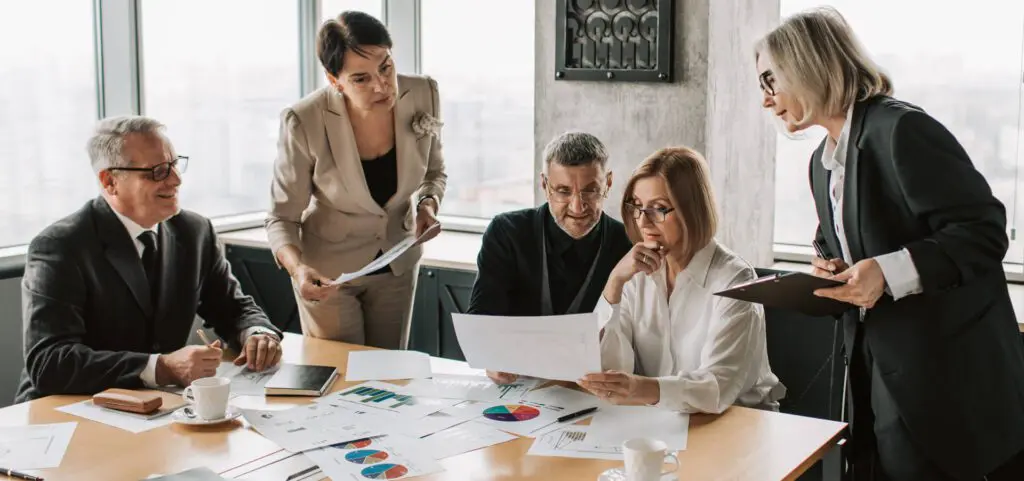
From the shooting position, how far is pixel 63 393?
2416mm

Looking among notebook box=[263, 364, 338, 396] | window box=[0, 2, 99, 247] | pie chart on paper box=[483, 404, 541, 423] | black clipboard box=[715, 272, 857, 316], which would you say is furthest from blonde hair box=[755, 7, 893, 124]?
window box=[0, 2, 99, 247]

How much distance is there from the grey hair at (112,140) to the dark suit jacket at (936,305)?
1.75 metres

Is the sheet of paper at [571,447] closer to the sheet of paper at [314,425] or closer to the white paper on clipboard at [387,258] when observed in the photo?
the sheet of paper at [314,425]

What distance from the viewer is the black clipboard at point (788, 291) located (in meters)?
2.05

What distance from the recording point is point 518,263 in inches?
113

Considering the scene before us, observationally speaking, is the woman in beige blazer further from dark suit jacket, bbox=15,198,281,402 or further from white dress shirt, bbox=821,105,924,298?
white dress shirt, bbox=821,105,924,298

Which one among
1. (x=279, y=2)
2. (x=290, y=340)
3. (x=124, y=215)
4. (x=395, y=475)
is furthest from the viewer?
(x=279, y=2)

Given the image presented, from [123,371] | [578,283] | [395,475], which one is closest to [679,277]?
[578,283]

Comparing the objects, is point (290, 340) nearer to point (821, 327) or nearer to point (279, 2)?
point (821, 327)

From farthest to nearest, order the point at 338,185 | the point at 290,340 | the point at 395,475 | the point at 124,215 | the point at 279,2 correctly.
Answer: the point at 279,2
the point at 338,185
the point at 290,340
the point at 124,215
the point at 395,475

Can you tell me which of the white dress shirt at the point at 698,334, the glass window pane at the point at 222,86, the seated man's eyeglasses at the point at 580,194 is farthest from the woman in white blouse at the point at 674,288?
the glass window pane at the point at 222,86

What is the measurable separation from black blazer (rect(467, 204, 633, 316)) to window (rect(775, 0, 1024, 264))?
43.7 inches

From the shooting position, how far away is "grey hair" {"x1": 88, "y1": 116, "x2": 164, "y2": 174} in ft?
8.79

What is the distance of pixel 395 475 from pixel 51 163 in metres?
2.76
